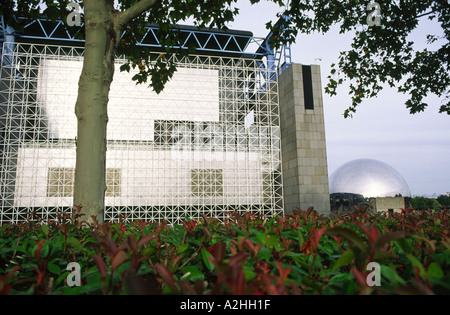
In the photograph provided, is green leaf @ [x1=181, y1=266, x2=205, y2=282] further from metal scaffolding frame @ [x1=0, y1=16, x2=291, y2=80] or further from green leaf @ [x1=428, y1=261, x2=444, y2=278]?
metal scaffolding frame @ [x1=0, y1=16, x2=291, y2=80]

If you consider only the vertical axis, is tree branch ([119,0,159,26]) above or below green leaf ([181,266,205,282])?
above

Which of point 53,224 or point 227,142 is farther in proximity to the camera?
point 227,142

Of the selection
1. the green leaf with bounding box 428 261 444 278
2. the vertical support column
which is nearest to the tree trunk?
the green leaf with bounding box 428 261 444 278

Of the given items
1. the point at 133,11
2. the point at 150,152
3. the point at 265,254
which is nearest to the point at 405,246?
the point at 265,254

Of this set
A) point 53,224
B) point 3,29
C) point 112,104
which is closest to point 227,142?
point 112,104

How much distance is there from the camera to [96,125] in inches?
137

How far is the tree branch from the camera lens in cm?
390

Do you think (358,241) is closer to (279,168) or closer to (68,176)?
(279,168)

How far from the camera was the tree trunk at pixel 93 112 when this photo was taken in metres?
3.38

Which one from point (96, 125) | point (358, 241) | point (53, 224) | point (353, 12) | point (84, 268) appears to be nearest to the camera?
point (358, 241)

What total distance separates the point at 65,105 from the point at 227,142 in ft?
36.6

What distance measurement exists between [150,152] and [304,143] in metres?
9.87

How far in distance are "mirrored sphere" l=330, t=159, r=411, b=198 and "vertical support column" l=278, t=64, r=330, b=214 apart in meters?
27.1

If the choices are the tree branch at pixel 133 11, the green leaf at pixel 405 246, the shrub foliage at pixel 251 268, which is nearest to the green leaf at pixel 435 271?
the shrub foliage at pixel 251 268
